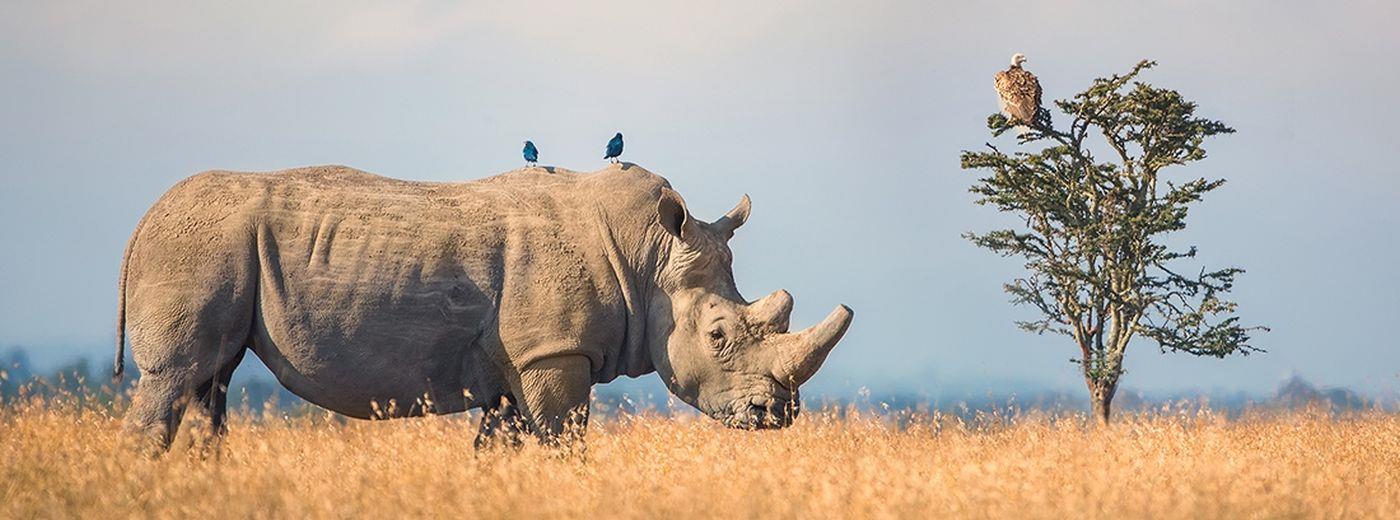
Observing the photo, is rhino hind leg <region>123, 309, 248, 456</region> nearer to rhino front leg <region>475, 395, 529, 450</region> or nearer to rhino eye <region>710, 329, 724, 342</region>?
rhino front leg <region>475, 395, 529, 450</region>

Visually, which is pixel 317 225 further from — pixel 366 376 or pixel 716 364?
pixel 716 364

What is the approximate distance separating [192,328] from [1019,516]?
486cm

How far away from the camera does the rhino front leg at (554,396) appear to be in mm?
9203

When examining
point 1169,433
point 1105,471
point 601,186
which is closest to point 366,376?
point 601,186

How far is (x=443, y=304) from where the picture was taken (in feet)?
30.3

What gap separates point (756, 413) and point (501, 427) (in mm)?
1701

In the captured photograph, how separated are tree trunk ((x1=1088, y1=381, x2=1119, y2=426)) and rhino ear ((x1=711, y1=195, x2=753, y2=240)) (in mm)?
8528

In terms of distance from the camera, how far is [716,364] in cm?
959

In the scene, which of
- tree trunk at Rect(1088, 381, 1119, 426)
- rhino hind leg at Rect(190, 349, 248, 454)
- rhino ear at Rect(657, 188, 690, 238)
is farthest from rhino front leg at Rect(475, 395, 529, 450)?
tree trunk at Rect(1088, 381, 1119, 426)

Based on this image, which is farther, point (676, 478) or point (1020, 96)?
point (1020, 96)

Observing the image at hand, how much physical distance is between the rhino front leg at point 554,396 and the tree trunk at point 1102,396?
9.74m

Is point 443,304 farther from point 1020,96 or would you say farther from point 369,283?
point 1020,96

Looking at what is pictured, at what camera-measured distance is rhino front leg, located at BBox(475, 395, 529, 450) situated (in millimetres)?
9883

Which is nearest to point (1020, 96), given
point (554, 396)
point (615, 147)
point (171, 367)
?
point (615, 147)
